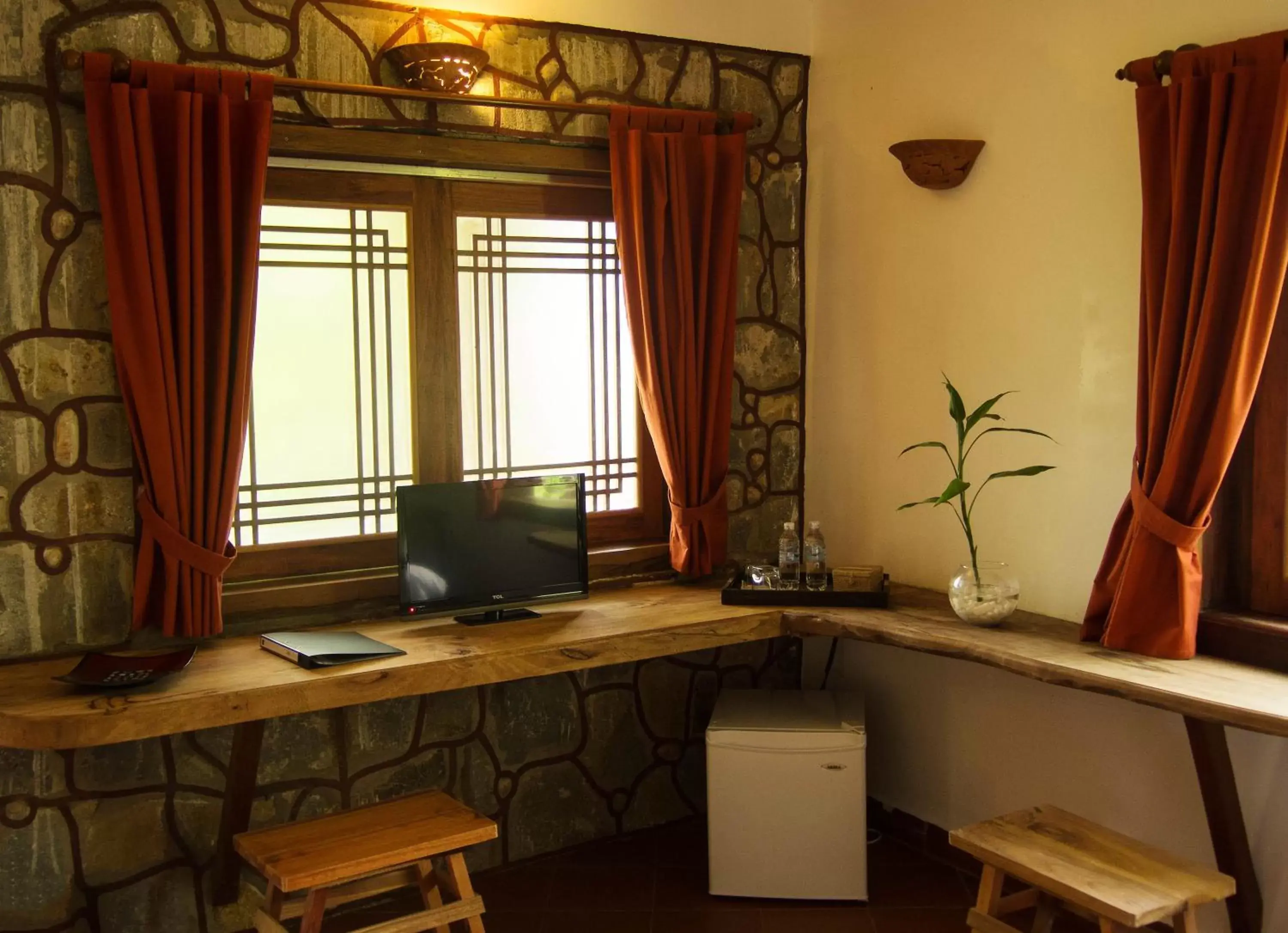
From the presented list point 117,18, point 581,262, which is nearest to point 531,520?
point 581,262

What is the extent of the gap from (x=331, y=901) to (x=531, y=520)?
3.69 feet

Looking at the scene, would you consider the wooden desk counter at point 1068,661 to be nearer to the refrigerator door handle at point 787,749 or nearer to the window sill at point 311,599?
the refrigerator door handle at point 787,749

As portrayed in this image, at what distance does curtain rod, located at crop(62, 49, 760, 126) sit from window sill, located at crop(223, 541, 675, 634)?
1.24 m

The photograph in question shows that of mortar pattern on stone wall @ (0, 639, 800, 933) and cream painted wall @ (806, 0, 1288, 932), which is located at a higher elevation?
cream painted wall @ (806, 0, 1288, 932)

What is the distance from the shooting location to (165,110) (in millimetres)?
2787

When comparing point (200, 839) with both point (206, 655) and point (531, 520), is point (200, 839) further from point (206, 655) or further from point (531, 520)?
point (531, 520)

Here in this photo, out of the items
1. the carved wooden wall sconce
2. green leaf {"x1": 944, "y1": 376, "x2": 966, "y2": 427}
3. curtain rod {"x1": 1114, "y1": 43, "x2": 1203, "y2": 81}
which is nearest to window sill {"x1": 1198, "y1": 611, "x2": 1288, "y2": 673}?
green leaf {"x1": 944, "y1": 376, "x2": 966, "y2": 427}

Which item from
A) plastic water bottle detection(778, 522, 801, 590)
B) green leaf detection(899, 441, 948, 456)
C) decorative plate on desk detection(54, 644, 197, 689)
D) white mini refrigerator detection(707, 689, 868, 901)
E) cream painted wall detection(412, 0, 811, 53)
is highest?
cream painted wall detection(412, 0, 811, 53)

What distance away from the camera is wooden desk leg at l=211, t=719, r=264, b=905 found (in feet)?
9.37

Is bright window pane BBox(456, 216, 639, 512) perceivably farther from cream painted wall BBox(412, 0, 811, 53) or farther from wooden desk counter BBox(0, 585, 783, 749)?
cream painted wall BBox(412, 0, 811, 53)

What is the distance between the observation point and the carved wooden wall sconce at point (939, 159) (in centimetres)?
326

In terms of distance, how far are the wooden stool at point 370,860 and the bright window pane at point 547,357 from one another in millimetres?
1128

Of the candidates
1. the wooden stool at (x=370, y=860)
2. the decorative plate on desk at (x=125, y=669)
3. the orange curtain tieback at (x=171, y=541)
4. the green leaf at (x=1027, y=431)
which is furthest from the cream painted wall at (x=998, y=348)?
the decorative plate on desk at (x=125, y=669)

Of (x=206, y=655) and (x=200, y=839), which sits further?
(x=200, y=839)
